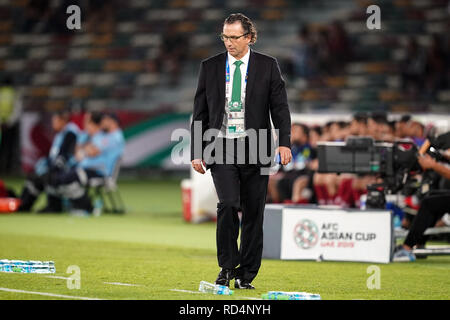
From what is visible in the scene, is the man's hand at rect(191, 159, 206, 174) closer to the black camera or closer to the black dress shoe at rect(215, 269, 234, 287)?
the black dress shoe at rect(215, 269, 234, 287)

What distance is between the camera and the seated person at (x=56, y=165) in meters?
18.6

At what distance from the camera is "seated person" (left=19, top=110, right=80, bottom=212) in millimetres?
18641

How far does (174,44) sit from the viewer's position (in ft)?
96.3

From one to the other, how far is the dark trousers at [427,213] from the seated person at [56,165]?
8432 millimetres

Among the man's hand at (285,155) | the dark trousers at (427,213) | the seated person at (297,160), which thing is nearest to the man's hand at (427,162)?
the dark trousers at (427,213)

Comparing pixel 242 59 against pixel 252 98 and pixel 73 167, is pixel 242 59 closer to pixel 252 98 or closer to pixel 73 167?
pixel 252 98

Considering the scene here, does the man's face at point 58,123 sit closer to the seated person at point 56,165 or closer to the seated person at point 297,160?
the seated person at point 56,165

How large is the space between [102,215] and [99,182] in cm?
61

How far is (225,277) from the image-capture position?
28.8ft

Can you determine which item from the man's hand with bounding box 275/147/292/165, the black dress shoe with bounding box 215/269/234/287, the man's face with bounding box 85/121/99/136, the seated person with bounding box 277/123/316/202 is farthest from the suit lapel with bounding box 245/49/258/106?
the man's face with bounding box 85/121/99/136

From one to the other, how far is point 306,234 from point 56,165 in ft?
26.5

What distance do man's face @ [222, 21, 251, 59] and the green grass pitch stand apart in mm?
2073
